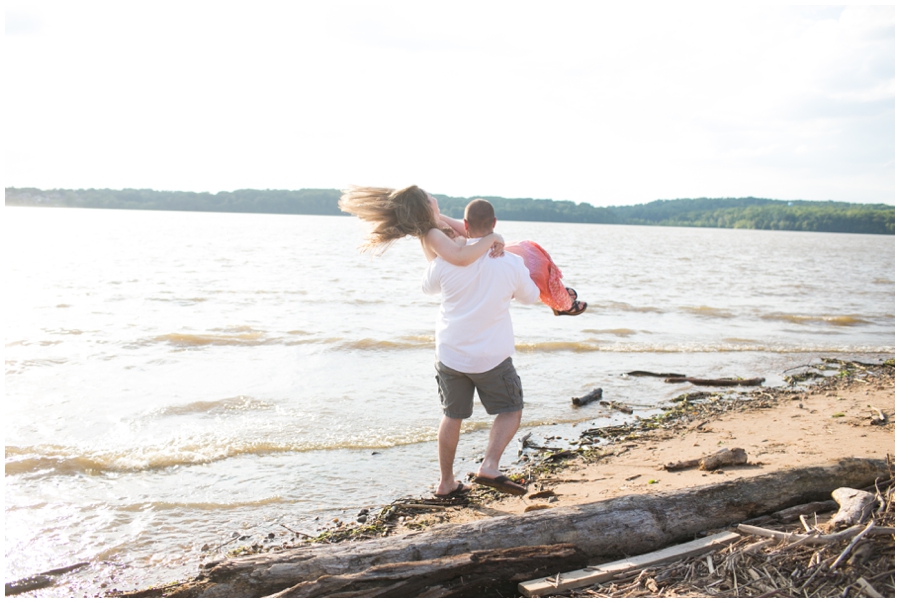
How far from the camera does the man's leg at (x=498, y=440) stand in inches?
187

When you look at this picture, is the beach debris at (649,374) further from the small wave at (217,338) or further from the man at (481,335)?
the small wave at (217,338)

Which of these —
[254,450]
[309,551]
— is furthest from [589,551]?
[254,450]

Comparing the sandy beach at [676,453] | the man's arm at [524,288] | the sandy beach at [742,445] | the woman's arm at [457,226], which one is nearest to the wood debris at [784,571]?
the sandy beach at [676,453]

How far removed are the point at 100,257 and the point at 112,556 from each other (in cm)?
3066

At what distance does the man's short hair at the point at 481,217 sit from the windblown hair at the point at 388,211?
312 mm

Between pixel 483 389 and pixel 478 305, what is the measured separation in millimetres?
681

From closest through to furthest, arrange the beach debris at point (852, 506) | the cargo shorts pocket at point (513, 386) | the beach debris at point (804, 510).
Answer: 1. the beach debris at point (852, 506)
2. the beach debris at point (804, 510)
3. the cargo shorts pocket at point (513, 386)

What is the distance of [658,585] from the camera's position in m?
3.33

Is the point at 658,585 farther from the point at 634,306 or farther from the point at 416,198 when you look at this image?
the point at 634,306

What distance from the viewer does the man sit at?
14.8 feet

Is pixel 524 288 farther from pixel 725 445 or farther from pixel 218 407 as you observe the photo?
pixel 218 407

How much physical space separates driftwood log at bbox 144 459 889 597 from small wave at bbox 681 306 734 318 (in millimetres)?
15433

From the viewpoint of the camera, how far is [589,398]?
925cm

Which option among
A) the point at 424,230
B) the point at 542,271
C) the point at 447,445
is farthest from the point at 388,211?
the point at 447,445
